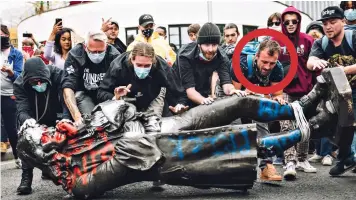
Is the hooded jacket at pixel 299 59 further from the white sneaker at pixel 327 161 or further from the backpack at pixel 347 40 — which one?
the white sneaker at pixel 327 161

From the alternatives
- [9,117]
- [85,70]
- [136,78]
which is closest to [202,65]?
[136,78]

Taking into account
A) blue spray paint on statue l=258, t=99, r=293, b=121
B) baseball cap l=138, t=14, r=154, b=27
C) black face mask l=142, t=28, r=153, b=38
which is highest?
baseball cap l=138, t=14, r=154, b=27

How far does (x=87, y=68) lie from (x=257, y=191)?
2.18m

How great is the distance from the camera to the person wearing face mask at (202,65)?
5438 mm

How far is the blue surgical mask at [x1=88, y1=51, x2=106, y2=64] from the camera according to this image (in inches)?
220

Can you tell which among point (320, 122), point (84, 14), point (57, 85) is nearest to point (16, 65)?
point (57, 85)

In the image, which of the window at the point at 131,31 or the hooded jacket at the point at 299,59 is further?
the window at the point at 131,31

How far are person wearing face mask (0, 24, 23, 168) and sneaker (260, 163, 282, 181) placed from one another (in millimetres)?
3314

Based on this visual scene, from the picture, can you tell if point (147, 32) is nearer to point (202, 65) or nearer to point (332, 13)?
point (202, 65)

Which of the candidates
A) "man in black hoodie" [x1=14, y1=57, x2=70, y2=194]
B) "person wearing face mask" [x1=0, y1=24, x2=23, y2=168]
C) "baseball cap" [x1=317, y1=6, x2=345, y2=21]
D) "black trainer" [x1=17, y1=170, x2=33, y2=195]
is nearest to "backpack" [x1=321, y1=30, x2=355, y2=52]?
"baseball cap" [x1=317, y1=6, x2=345, y2=21]

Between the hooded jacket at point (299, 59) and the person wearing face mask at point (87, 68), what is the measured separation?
6.33 ft

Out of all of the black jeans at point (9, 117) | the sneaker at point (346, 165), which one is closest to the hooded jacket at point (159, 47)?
the black jeans at point (9, 117)

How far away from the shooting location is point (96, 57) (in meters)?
5.60

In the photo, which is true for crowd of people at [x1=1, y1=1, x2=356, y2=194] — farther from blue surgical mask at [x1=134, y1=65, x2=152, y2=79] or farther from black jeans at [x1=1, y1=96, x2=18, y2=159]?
black jeans at [x1=1, y1=96, x2=18, y2=159]
